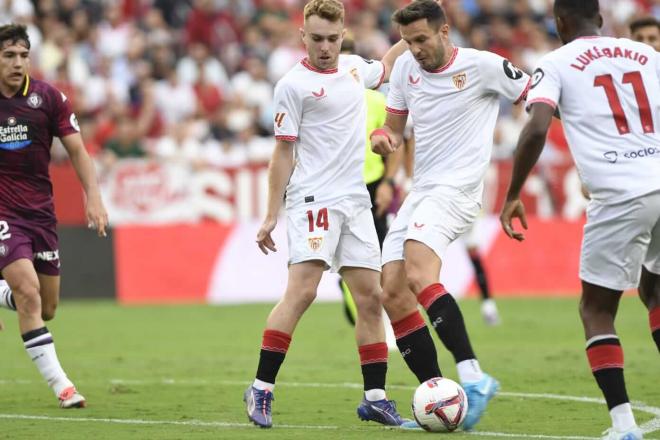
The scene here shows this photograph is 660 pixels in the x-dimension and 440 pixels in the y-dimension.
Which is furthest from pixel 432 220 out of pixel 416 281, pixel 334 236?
pixel 334 236

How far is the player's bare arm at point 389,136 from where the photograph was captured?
782 cm

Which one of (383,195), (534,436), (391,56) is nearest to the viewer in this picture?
(534,436)

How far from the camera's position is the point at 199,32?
24016mm

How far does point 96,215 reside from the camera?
928 centimetres

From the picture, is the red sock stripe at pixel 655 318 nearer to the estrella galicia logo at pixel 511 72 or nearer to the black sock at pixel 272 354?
the estrella galicia logo at pixel 511 72

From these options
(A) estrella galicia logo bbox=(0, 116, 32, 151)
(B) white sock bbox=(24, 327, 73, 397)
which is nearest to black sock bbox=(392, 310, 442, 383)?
(B) white sock bbox=(24, 327, 73, 397)

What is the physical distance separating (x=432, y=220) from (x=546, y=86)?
1333mm

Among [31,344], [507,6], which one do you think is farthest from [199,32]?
[31,344]

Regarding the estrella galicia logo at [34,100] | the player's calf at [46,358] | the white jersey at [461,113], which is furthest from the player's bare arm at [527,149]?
the estrella galicia logo at [34,100]

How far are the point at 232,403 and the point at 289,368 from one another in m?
2.35

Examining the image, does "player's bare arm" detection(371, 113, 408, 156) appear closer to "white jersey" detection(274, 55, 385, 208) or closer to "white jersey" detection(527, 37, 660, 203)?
"white jersey" detection(274, 55, 385, 208)

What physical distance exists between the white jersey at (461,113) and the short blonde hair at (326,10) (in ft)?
2.18

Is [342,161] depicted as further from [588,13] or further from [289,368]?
[289,368]

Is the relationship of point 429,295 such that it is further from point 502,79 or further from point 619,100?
point 619,100
